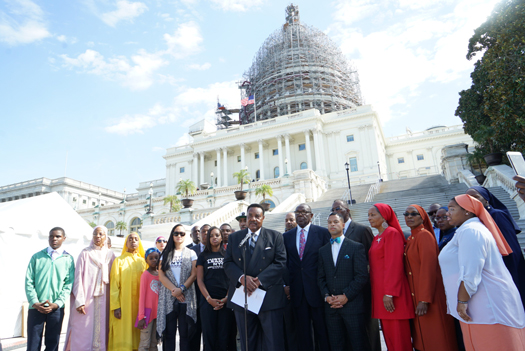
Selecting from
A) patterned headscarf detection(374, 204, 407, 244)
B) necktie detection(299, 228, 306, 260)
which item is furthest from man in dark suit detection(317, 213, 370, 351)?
patterned headscarf detection(374, 204, 407, 244)

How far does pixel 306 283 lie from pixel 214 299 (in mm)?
1346

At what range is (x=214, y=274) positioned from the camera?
17.3 feet

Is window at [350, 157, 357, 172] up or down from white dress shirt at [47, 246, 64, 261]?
up

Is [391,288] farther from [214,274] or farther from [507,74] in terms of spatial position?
[507,74]

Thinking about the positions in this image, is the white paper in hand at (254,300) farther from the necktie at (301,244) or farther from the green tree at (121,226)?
the green tree at (121,226)

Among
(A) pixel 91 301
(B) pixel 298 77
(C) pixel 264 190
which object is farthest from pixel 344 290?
(B) pixel 298 77

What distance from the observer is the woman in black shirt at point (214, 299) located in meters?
5.01

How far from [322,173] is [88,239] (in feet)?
120

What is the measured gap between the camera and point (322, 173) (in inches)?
1711

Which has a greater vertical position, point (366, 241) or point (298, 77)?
point (298, 77)

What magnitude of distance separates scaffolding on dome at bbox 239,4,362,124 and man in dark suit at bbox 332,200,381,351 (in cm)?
4885

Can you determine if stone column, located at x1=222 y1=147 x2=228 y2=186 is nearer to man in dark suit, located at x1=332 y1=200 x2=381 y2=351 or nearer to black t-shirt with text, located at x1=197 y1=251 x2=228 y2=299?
man in dark suit, located at x1=332 y1=200 x2=381 y2=351

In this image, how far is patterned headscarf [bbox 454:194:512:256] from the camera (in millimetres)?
3549

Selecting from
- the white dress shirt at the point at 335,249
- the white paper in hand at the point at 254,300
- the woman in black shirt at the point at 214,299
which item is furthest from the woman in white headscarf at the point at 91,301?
the white dress shirt at the point at 335,249
